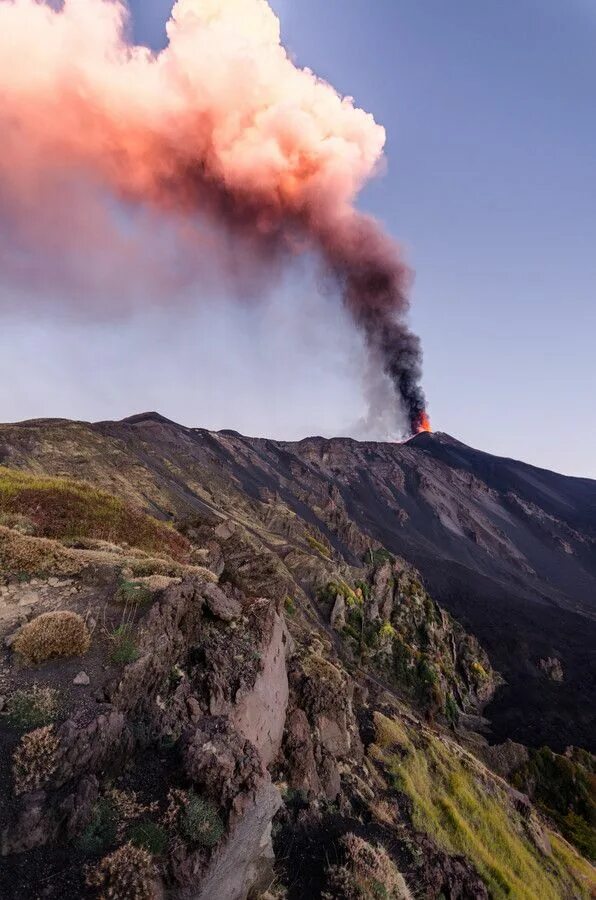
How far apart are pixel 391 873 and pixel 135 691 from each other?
557 centimetres

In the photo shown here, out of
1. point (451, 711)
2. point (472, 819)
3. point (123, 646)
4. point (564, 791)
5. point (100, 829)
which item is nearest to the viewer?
point (100, 829)

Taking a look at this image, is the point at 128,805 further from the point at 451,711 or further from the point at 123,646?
the point at 451,711

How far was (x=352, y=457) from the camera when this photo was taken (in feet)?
502

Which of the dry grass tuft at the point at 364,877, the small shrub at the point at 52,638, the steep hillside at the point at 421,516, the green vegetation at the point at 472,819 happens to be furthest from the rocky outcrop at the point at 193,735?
the steep hillside at the point at 421,516

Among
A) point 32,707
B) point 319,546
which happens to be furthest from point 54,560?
point 319,546

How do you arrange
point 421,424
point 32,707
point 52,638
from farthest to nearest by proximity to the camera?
point 421,424, point 52,638, point 32,707

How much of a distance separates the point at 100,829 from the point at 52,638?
3871 millimetres

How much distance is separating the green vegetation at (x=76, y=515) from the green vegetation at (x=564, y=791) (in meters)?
27.2

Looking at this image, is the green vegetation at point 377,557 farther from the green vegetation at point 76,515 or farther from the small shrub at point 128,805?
the small shrub at point 128,805

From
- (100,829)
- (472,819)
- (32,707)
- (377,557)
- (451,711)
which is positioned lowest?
(451,711)

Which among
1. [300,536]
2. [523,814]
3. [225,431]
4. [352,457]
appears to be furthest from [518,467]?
[523,814]

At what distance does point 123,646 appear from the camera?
9.31 meters

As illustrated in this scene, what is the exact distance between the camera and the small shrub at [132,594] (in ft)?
35.4

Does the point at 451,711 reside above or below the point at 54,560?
below
